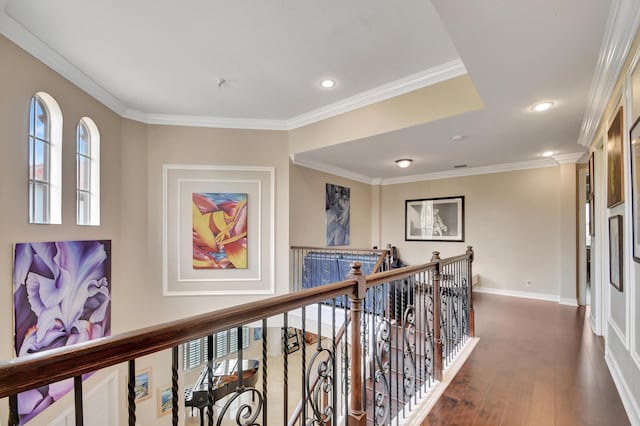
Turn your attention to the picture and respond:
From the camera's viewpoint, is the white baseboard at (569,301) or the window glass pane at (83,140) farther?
the white baseboard at (569,301)

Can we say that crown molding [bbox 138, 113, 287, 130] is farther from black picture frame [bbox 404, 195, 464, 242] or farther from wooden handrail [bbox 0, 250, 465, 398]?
wooden handrail [bbox 0, 250, 465, 398]

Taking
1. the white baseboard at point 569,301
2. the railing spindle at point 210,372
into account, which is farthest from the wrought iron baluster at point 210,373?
the white baseboard at point 569,301

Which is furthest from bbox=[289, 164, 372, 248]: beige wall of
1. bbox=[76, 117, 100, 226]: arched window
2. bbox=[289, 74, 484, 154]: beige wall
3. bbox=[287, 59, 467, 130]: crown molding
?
bbox=[76, 117, 100, 226]: arched window

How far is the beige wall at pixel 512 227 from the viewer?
509 centimetres

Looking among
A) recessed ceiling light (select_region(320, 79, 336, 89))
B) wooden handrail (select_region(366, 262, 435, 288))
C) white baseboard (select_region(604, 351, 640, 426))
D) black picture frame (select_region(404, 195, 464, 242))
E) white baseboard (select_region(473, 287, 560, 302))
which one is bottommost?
white baseboard (select_region(473, 287, 560, 302))

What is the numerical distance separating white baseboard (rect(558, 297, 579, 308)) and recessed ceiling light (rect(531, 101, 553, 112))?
3531 millimetres

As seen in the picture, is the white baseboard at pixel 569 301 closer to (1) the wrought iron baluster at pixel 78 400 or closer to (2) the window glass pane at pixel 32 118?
(1) the wrought iron baluster at pixel 78 400

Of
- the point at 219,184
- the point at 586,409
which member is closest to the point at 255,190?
the point at 219,184

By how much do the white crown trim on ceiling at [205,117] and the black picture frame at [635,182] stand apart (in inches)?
61.2

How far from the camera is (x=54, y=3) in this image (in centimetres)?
231

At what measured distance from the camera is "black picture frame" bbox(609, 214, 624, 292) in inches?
88.4

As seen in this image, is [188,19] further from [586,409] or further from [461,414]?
[586,409]

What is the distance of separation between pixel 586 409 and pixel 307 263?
3571mm

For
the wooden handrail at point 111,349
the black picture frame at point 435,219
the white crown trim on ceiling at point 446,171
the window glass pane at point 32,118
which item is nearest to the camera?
the wooden handrail at point 111,349
